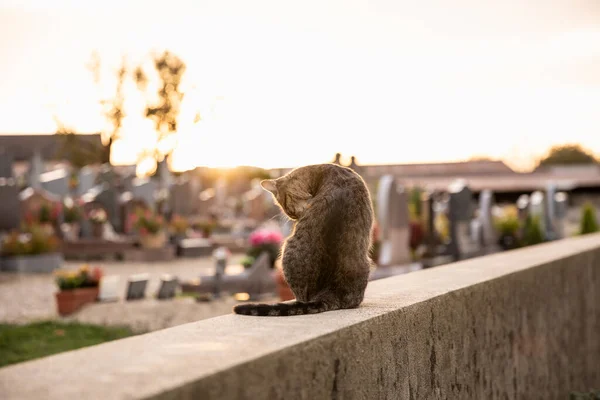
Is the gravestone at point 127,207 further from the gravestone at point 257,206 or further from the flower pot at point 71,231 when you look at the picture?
the gravestone at point 257,206

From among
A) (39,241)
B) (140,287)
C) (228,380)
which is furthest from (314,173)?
(39,241)

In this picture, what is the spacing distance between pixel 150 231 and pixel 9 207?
3764mm

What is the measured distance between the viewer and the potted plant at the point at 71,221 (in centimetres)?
2255

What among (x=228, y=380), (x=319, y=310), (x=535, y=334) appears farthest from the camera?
(x=535, y=334)

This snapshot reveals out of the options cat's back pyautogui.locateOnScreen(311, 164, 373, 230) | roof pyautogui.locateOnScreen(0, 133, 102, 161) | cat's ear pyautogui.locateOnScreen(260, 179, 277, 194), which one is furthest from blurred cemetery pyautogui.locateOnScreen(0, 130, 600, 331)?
roof pyautogui.locateOnScreen(0, 133, 102, 161)

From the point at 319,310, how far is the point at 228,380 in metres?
1.19

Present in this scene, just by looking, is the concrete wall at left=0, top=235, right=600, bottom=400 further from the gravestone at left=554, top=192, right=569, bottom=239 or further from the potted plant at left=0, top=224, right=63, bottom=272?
the gravestone at left=554, top=192, right=569, bottom=239

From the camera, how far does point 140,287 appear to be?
41.7 feet

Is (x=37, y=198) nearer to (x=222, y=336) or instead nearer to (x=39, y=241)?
(x=39, y=241)

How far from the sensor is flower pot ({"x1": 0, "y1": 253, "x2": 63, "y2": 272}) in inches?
727

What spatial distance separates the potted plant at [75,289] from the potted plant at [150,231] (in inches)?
360

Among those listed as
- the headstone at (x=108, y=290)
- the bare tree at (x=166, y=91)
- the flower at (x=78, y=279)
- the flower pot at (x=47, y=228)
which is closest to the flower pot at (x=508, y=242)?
the headstone at (x=108, y=290)

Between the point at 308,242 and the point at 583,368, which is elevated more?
the point at 308,242

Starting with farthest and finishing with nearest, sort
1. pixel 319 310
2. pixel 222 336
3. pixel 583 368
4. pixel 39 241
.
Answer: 1. pixel 39 241
2. pixel 583 368
3. pixel 319 310
4. pixel 222 336
